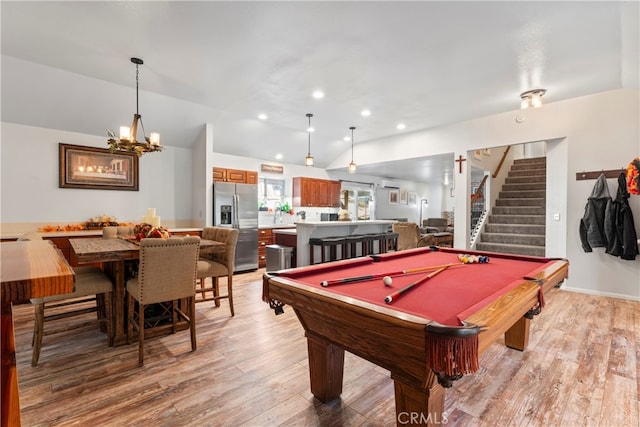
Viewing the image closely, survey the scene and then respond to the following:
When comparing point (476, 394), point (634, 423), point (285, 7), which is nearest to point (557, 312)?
point (634, 423)

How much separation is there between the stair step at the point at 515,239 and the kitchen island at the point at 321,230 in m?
2.11

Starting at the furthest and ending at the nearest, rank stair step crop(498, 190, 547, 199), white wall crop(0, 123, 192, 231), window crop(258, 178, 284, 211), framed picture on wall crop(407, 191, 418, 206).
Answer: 1. framed picture on wall crop(407, 191, 418, 206)
2. window crop(258, 178, 284, 211)
3. stair step crop(498, 190, 547, 199)
4. white wall crop(0, 123, 192, 231)

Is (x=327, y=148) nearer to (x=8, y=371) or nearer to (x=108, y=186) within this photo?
(x=108, y=186)

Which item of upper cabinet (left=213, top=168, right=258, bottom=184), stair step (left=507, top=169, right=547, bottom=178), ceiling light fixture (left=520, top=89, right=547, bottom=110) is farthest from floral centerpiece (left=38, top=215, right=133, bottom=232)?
stair step (left=507, top=169, right=547, bottom=178)

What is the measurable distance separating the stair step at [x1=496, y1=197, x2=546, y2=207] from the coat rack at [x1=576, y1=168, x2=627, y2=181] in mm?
2320

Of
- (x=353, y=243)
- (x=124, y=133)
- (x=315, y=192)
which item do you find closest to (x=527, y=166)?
(x=353, y=243)

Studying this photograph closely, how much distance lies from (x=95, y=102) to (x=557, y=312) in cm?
689

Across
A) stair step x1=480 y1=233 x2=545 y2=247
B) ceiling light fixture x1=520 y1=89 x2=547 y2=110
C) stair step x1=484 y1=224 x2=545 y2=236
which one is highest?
ceiling light fixture x1=520 y1=89 x2=547 y2=110

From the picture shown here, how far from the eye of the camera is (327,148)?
7.43 meters

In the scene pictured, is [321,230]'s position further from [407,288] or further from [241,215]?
[407,288]

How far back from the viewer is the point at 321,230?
18.0 feet

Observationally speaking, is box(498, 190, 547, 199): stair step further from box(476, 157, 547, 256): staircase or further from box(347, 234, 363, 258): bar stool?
box(347, 234, 363, 258): bar stool

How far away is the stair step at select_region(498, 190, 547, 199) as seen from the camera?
6668 millimetres

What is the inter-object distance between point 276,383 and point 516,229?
6.00m
